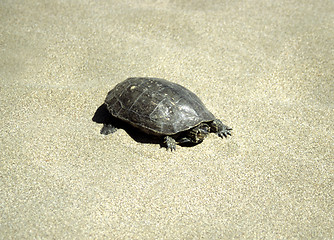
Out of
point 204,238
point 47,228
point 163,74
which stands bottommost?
point 47,228

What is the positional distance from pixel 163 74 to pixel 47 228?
10.1 feet

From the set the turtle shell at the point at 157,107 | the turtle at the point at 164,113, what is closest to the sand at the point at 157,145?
the turtle at the point at 164,113

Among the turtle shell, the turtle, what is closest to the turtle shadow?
the turtle

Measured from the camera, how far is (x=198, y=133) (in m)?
3.89

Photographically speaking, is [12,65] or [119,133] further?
[12,65]

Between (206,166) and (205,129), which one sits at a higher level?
(205,129)

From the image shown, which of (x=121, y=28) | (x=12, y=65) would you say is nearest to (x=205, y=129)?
(x=121, y=28)

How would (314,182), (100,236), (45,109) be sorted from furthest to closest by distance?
(45,109)
(314,182)
(100,236)

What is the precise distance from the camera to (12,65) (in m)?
5.21

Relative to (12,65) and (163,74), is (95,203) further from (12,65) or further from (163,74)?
(12,65)

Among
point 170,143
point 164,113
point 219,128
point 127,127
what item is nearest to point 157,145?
point 170,143

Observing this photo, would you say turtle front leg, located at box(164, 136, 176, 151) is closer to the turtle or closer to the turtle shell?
the turtle

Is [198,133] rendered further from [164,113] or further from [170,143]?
[164,113]

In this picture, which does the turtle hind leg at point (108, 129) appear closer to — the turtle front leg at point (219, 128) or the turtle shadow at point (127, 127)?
the turtle shadow at point (127, 127)
